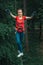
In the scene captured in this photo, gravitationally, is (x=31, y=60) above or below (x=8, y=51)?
below

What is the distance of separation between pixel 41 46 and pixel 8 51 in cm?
522

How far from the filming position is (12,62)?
14953 millimetres

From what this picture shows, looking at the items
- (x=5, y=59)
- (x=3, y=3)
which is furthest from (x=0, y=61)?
(x=3, y=3)

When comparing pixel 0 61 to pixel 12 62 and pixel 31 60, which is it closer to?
pixel 12 62

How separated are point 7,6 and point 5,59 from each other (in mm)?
1935

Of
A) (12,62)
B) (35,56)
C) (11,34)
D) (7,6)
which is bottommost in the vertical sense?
(35,56)

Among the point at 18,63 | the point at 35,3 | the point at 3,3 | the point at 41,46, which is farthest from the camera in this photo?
the point at 41,46

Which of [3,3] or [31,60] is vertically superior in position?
[3,3]

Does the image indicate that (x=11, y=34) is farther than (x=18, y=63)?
No

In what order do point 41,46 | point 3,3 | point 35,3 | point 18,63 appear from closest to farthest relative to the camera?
point 3,3 → point 18,63 → point 35,3 → point 41,46

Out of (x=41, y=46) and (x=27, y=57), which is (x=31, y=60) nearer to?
(x=27, y=57)

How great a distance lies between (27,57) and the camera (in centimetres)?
1805

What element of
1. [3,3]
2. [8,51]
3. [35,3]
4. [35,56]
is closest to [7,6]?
[3,3]

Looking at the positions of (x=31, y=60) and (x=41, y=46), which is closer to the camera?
(x=31, y=60)
